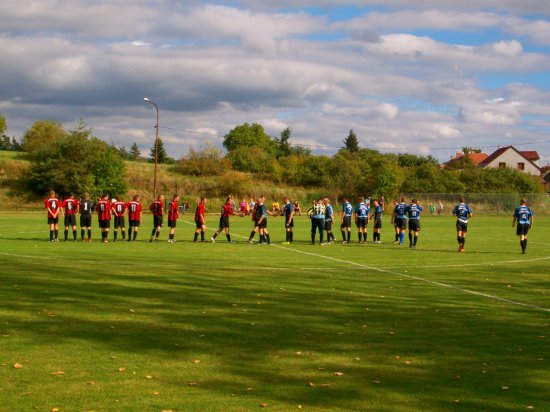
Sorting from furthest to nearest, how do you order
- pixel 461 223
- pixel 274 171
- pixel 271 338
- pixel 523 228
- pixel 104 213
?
pixel 274 171 < pixel 104 213 < pixel 461 223 < pixel 523 228 < pixel 271 338

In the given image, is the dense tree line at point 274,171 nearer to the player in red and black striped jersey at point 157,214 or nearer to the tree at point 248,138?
the tree at point 248,138

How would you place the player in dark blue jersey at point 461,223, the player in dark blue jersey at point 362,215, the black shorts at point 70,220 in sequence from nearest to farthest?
the player in dark blue jersey at point 461,223 → the black shorts at point 70,220 → the player in dark blue jersey at point 362,215

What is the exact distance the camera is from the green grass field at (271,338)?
6758 mm

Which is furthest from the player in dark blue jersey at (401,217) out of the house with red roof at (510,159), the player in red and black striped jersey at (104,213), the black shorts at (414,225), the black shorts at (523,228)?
the house with red roof at (510,159)

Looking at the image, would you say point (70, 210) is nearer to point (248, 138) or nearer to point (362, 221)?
point (362, 221)

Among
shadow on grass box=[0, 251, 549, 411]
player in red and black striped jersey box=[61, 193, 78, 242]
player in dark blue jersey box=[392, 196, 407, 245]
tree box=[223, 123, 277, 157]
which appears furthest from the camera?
tree box=[223, 123, 277, 157]

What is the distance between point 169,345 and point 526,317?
590 cm

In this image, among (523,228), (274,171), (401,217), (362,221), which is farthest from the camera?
(274,171)

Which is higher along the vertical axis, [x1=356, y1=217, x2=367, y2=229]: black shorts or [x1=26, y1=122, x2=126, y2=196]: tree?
[x1=26, y1=122, x2=126, y2=196]: tree

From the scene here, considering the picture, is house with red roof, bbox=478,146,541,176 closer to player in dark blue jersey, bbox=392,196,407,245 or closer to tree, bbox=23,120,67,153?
tree, bbox=23,120,67,153

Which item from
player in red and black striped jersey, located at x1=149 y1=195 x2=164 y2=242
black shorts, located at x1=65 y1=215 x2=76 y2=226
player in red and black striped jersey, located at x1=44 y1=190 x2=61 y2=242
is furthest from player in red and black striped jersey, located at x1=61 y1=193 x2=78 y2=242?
player in red and black striped jersey, located at x1=149 y1=195 x2=164 y2=242

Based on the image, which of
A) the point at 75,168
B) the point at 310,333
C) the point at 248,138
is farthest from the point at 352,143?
the point at 310,333

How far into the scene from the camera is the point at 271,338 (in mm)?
9367

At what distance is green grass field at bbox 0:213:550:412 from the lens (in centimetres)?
676
